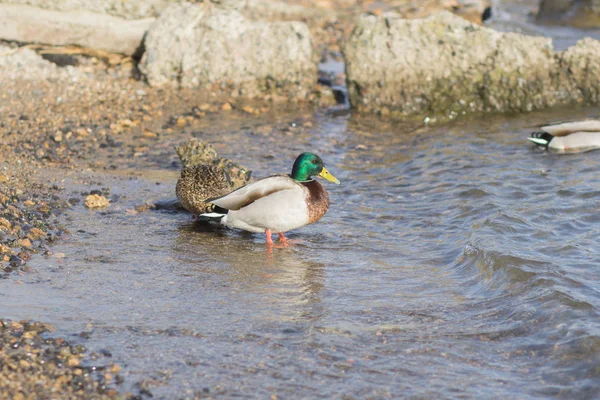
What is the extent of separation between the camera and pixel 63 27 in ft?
37.2

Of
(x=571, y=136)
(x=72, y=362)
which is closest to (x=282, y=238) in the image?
(x=72, y=362)

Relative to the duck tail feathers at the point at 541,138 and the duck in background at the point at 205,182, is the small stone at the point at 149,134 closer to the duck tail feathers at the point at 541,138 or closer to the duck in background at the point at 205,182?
the duck in background at the point at 205,182

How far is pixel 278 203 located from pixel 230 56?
17.3 ft

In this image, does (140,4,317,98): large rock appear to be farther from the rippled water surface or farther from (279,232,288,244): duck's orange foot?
(279,232,288,244): duck's orange foot

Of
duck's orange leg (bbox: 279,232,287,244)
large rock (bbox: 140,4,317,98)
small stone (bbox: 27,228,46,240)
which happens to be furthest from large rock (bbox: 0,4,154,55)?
duck's orange leg (bbox: 279,232,287,244)

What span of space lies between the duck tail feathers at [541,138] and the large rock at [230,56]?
3.34 meters

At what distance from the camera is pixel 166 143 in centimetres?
969

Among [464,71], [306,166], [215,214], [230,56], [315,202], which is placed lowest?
[215,214]

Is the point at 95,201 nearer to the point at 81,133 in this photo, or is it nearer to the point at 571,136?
the point at 81,133

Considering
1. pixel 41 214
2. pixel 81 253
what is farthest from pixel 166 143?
pixel 81 253

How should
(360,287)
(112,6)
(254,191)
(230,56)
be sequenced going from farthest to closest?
(230,56)
(112,6)
(254,191)
(360,287)

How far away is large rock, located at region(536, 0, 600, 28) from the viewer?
1791cm

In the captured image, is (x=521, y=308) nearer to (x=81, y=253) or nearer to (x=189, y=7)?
(x=81, y=253)

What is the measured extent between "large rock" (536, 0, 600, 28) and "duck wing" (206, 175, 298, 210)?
499 inches
